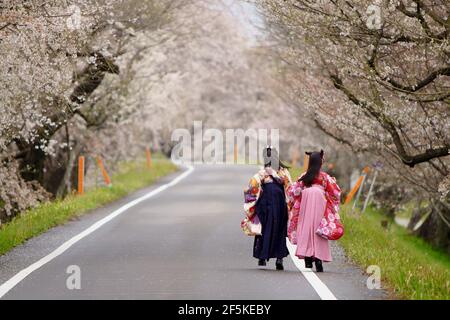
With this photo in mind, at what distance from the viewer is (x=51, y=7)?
15625 millimetres

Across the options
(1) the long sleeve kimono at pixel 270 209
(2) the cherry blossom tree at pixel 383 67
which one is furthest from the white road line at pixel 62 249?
(2) the cherry blossom tree at pixel 383 67

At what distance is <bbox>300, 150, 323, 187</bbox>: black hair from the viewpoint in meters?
13.7

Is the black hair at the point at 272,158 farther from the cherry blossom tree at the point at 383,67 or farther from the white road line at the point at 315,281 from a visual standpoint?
the cherry blossom tree at the point at 383,67

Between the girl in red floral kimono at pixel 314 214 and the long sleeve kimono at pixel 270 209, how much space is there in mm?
233

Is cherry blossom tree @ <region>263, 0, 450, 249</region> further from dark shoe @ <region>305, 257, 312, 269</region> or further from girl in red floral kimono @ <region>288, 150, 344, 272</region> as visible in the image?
dark shoe @ <region>305, 257, 312, 269</region>

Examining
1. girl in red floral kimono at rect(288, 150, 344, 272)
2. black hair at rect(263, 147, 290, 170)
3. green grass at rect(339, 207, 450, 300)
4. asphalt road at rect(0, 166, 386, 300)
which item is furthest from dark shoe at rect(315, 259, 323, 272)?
black hair at rect(263, 147, 290, 170)

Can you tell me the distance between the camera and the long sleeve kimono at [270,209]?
46.2 ft

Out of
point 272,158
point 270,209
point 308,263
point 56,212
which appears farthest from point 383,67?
point 56,212

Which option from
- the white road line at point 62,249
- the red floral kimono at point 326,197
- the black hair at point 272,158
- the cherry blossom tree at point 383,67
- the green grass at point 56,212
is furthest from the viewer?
the green grass at point 56,212

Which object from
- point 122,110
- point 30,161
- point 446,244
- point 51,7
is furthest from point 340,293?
point 122,110

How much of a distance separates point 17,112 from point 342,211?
7.57 m

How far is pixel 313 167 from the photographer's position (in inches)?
541

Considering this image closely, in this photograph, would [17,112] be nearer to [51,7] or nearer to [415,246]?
[51,7]

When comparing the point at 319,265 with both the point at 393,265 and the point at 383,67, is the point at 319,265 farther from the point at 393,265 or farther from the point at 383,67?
the point at 383,67
